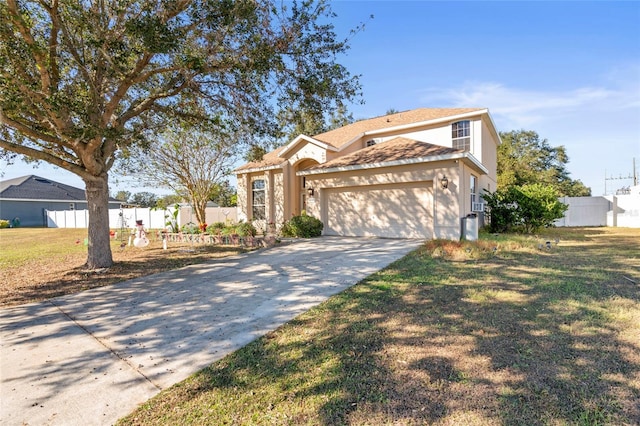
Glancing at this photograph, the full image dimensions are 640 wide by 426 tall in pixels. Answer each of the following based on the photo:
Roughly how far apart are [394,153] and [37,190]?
1664 inches

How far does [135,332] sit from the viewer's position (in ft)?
13.6

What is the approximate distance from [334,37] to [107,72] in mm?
5373

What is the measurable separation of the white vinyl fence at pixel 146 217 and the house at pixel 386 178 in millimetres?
4310

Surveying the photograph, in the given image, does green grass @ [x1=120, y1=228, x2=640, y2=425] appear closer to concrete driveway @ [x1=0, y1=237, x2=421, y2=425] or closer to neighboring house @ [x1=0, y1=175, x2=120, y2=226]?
concrete driveway @ [x1=0, y1=237, x2=421, y2=425]

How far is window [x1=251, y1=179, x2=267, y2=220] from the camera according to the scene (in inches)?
682

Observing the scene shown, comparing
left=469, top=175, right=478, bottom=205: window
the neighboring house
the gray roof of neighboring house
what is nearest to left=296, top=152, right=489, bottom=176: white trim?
left=469, top=175, right=478, bottom=205: window

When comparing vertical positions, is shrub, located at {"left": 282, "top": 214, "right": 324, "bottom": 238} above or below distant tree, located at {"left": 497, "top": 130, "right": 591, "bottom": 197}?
below

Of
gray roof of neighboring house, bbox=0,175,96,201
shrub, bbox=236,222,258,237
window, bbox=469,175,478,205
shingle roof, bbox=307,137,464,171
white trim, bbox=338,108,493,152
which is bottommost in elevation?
shrub, bbox=236,222,258,237

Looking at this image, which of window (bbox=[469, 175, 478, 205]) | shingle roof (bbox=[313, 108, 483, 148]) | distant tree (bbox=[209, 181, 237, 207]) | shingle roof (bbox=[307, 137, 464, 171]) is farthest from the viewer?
distant tree (bbox=[209, 181, 237, 207])

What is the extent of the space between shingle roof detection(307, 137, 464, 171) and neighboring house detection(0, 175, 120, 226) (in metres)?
37.0

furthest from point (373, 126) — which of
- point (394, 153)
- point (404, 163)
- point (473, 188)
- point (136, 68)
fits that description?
point (136, 68)

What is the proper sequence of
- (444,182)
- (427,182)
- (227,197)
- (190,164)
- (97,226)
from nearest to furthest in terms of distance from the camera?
(97,226) → (444,182) → (427,182) → (190,164) → (227,197)

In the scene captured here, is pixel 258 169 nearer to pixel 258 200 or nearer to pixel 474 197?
pixel 258 200

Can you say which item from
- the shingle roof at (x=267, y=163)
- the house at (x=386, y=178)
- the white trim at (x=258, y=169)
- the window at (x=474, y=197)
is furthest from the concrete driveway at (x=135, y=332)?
the shingle roof at (x=267, y=163)
